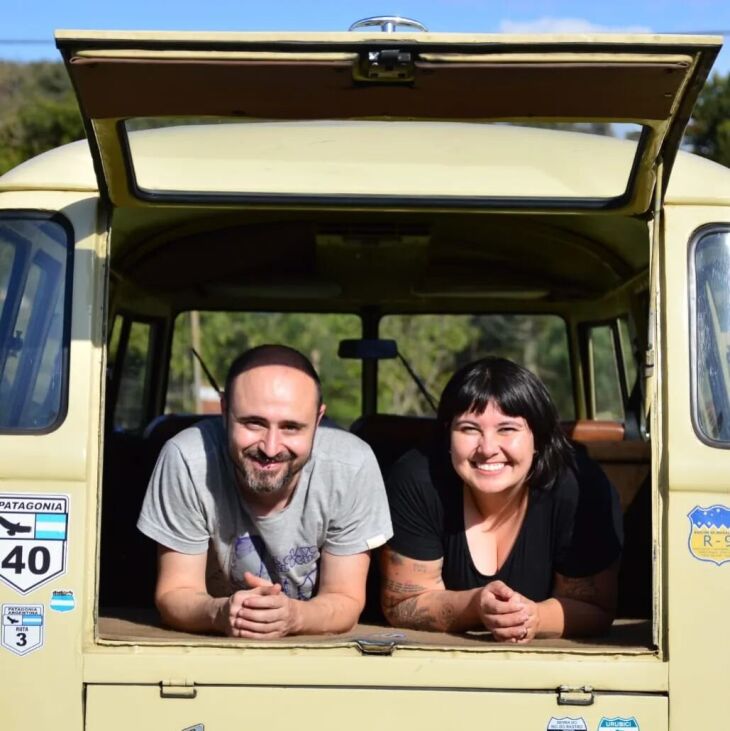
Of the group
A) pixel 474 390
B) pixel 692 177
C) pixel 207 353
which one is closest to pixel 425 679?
pixel 474 390

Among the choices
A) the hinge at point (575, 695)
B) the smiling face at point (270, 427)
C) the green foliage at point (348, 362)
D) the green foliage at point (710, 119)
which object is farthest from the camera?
the green foliage at point (710, 119)

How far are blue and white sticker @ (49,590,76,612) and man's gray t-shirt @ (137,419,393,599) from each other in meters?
0.35

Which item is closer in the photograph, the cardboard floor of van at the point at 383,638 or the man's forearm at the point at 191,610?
the cardboard floor of van at the point at 383,638

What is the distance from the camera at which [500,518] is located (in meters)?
3.89

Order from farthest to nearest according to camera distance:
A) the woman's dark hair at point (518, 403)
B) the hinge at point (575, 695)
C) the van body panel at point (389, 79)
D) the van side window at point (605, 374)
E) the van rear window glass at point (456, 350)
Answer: the van rear window glass at point (456, 350), the van side window at point (605, 374), the woman's dark hair at point (518, 403), the hinge at point (575, 695), the van body panel at point (389, 79)

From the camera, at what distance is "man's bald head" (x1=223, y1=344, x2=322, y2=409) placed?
370 centimetres

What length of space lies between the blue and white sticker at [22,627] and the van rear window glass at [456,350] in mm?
13156

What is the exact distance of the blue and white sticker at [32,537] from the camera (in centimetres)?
335

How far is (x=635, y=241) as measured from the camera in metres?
4.36

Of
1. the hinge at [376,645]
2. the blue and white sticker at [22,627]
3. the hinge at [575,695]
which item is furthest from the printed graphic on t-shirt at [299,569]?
the hinge at [575,695]

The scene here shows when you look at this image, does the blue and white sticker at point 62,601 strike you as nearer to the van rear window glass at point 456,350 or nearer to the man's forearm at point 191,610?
the man's forearm at point 191,610

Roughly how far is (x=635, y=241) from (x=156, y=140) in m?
1.73

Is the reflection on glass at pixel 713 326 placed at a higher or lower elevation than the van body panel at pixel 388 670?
higher

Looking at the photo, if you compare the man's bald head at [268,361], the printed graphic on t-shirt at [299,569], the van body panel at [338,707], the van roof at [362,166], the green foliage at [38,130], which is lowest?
the van body panel at [338,707]
